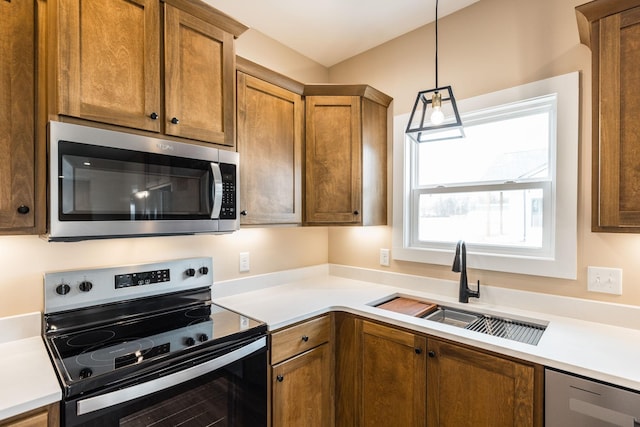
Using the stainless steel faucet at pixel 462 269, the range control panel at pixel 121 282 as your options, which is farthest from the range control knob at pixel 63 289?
the stainless steel faucet at pixel 462 269

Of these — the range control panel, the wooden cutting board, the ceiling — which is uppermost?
the ceiling

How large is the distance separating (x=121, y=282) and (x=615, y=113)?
89.4 inches

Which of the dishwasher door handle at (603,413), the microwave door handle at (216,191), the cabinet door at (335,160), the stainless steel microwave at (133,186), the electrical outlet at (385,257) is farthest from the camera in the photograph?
the electrical outlet at (385,257)

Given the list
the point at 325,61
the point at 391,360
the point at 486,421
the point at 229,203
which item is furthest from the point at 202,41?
the point at 486,421

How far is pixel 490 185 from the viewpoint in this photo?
6.46 feet

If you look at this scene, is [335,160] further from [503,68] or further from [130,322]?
[130,322]

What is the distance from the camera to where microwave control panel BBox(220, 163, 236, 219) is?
1.62 meters

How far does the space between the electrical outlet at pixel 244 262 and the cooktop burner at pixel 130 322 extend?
26cm

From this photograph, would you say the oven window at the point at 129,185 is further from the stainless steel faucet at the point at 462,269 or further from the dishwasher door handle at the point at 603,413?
the dishwasher door handle at the point at 603,413

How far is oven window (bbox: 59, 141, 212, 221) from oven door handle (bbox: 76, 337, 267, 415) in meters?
0.62

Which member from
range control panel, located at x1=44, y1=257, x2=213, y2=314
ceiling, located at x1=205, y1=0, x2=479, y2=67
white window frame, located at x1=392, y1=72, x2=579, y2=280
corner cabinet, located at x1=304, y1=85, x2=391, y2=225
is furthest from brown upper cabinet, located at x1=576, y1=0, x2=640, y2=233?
range control panel, located at x1=44, y1=257, x2=213, y2=314

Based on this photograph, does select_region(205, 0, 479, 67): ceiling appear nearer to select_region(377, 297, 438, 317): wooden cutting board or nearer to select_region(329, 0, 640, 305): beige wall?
select_region(329, 0, 640, 305): beige wall

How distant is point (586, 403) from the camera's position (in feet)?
3.69

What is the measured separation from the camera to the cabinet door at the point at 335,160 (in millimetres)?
2137
